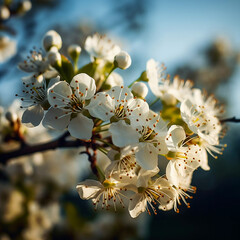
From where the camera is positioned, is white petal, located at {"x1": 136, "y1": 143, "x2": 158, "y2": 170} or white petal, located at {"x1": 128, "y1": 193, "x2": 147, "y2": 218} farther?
white petal, located at {"x1": 128, "y1": 193, "x2": 147, "y2": 218}

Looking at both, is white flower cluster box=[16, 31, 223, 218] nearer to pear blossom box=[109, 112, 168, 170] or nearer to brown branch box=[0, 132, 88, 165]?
pear blossom box=[109, 112, 168, 170]

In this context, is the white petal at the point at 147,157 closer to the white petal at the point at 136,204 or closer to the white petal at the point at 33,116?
the white petal at the point at 136,204

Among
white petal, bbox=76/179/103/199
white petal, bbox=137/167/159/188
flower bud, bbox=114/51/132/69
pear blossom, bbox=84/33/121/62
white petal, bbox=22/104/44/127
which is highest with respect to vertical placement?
flower bud, bbox=114/51/132/69

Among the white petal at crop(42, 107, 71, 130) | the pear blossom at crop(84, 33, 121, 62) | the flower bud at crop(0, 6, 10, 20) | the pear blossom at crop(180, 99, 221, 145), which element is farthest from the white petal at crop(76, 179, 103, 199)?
the flower bud at crop(0, 6, 10, 20)

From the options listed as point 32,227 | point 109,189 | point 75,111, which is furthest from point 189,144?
point 32,227

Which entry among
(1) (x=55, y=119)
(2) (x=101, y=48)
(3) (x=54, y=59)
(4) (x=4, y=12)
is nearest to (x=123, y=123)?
(1) (x=55, y=119)

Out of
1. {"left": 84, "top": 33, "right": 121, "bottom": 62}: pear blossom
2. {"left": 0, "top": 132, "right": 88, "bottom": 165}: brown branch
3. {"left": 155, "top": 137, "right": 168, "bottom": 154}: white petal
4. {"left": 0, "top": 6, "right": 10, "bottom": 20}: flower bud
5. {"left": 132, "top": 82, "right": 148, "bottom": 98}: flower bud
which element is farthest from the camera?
{"left": 0, "top": 6, "right": 10, "bottom": 20}: flower bud

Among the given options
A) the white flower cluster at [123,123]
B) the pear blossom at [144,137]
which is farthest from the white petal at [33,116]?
the pear blossom at [144,137]
